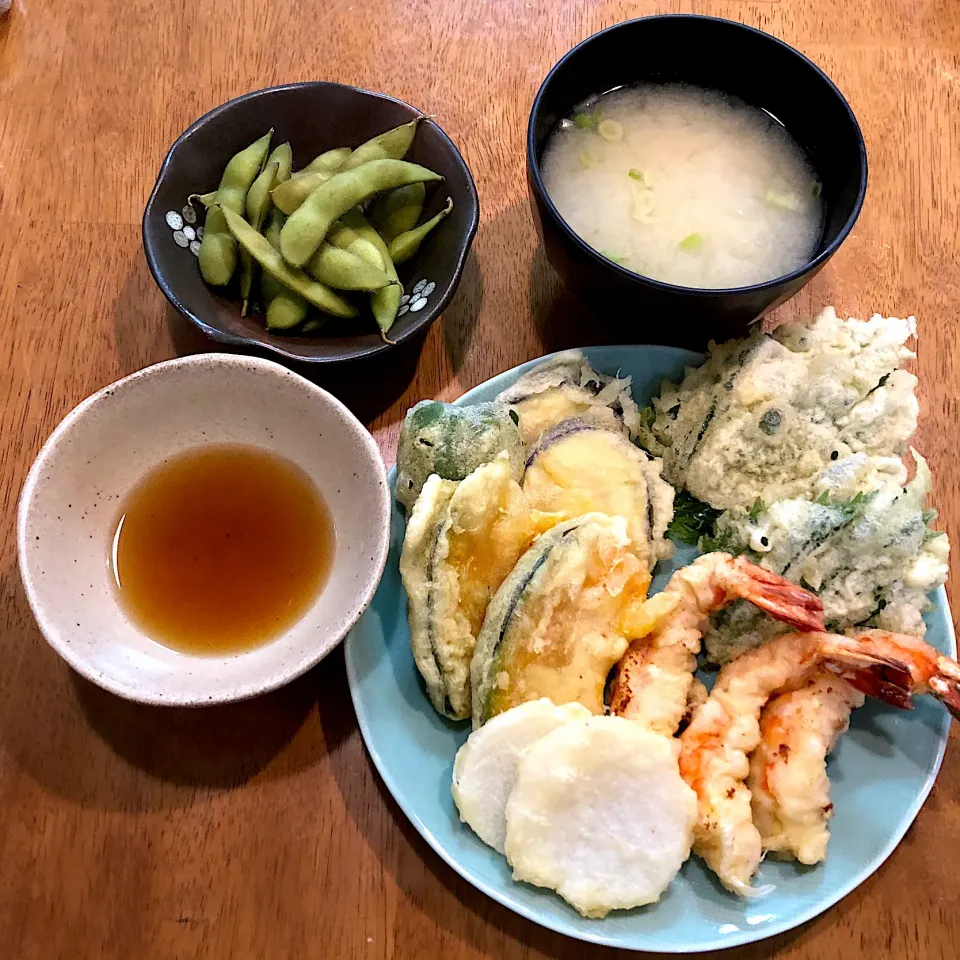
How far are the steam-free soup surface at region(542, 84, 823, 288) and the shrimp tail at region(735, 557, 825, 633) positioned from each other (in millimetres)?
548

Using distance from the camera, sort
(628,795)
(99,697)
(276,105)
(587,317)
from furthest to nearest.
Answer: (587,317), (276,105), (99,697), (628,795)

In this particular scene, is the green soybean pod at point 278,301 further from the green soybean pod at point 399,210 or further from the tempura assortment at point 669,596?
the tempura assortment at point 669,596

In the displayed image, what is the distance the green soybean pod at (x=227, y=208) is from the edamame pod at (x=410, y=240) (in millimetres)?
309

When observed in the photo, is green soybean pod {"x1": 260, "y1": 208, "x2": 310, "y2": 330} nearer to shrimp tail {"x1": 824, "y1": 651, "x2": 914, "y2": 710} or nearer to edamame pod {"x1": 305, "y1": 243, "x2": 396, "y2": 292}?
edamame pod {"x1": 305, "y1": 243, "x2": 396, "y2": 292}

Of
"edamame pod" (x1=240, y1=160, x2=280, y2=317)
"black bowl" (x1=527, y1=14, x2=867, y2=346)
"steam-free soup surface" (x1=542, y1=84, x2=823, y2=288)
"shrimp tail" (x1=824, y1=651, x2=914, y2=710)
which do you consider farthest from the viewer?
"edamame pod" (x1=240, y1=160, x2=280, y2=317)

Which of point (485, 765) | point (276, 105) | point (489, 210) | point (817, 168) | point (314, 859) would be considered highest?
point (817, 168)

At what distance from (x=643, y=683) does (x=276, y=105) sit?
1.34 metres

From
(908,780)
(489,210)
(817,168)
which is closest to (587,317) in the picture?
(489,210)

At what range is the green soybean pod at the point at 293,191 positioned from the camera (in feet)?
5.38

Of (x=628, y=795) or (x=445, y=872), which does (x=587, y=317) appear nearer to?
(x=628, y=795)

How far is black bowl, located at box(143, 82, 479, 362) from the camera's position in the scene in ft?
5.22

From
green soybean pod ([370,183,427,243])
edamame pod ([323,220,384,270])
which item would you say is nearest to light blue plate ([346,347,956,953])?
edamame pod ([323,220,384,270])

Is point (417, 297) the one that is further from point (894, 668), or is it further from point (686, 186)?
point (894, 668)

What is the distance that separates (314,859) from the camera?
148cm
